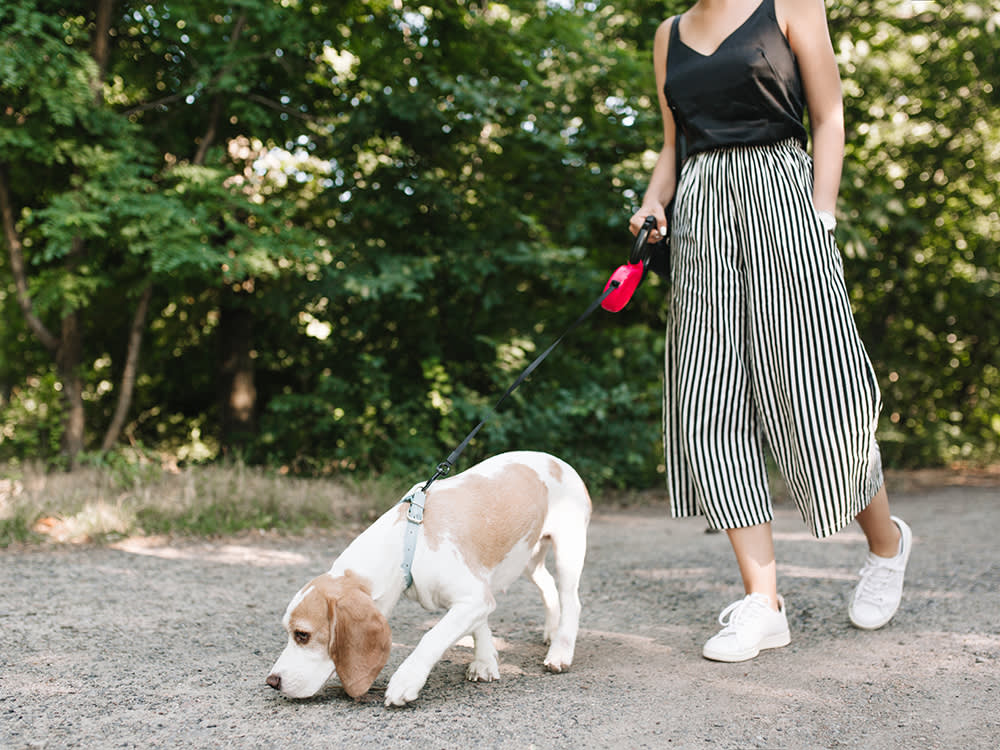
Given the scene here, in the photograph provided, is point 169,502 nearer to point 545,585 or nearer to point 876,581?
point 545,585

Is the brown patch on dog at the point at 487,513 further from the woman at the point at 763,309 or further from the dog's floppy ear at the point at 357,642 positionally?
the woman at the point at 763,309

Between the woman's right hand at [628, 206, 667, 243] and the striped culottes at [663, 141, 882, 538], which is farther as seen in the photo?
the woman's right hand at [628, 206, 667, 243]

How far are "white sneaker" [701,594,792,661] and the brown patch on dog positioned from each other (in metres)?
0.69

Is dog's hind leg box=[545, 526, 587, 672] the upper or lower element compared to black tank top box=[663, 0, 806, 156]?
lower

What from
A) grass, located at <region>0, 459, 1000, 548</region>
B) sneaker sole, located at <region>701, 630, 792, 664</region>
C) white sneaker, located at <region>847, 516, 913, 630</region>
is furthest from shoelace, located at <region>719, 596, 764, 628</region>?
grass, located at <region>0, 459, 1000, 548</region>

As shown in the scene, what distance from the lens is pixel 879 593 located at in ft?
10.0

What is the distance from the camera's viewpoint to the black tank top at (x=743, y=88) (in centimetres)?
278

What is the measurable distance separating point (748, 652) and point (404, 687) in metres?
1.16

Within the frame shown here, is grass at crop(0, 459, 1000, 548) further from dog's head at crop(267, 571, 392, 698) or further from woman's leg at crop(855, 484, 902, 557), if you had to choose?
woman's leg at crop(855, 484, 902, 557)

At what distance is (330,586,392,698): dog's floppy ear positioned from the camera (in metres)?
2.21

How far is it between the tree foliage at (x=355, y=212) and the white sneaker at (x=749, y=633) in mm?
3646

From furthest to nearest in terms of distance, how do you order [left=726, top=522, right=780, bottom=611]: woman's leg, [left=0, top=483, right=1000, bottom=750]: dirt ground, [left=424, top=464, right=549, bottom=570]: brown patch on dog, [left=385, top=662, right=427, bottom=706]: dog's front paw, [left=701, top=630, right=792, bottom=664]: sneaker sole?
[left=726, top=522, right=780, bottom=611]: woman's leg → [left=701, top=630, right=792, bottom=664]: sneaker sole → [left=424, top=464, right=549, bottom=570]: brown patch on dog → [left=385, top=662, right=427, bottom=706]: dog's front paw → [left=0, top=483, right=1000, bottom=750]: dirt ground

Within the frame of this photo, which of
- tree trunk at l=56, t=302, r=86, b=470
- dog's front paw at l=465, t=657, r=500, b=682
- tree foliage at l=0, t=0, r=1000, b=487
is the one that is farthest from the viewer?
tree trunk at l=56, t=302, r=86, b=470

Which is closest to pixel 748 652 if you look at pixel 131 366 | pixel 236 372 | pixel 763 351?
pixel 763 351
